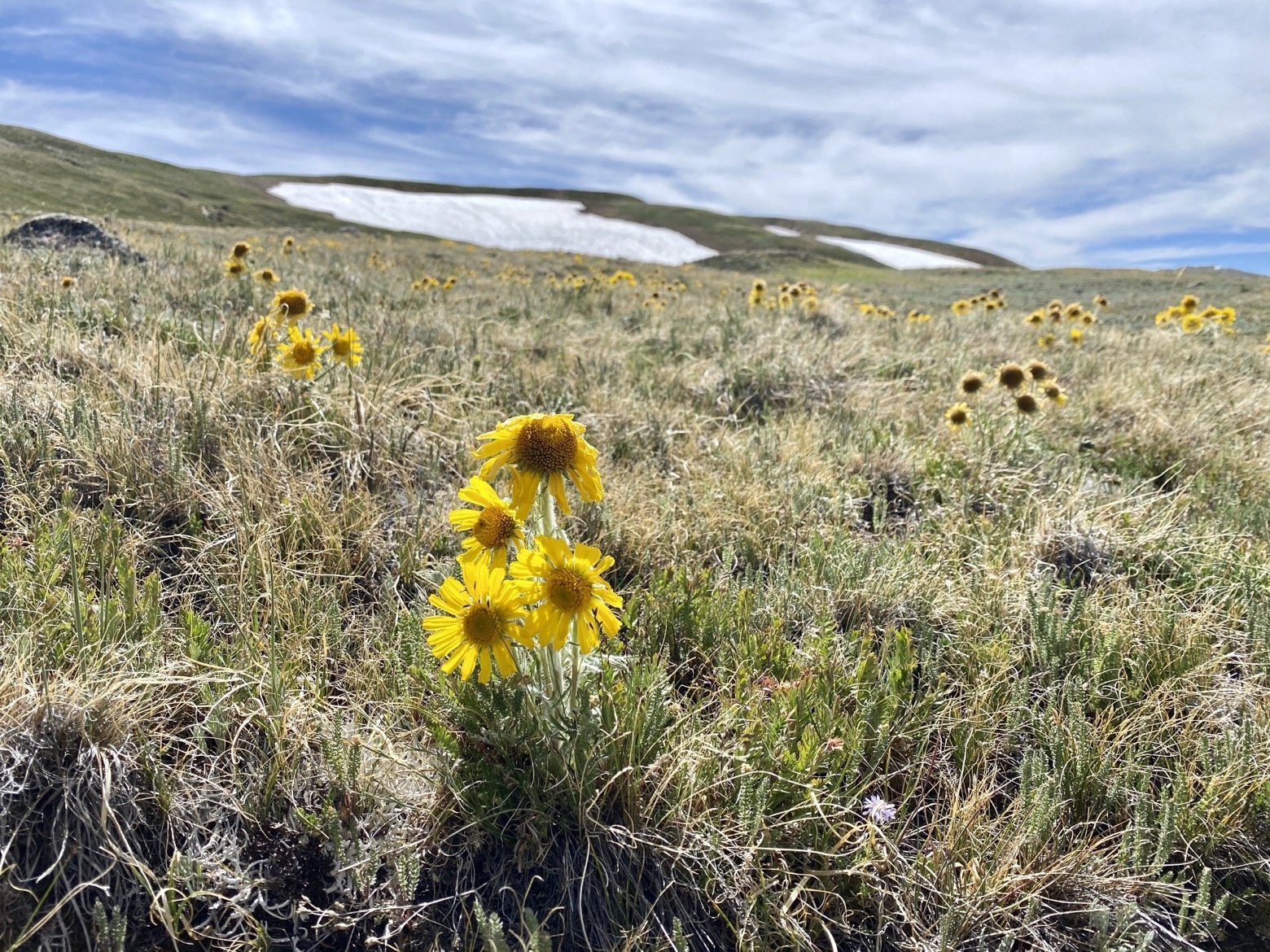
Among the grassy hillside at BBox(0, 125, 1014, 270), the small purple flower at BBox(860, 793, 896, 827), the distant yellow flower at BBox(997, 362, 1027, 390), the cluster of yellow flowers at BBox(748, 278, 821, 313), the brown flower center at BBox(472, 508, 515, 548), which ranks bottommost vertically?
the small purple flower at BBox(860, 793, 896, 827)

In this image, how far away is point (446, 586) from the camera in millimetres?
1612

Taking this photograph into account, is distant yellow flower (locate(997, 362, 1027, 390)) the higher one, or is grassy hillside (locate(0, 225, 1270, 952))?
distant yellow flower (locate(997, 362, 1027, 390))

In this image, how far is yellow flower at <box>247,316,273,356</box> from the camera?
3658 millimetres

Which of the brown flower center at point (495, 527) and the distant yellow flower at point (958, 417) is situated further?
the distant yellow flower at point (958, 417)

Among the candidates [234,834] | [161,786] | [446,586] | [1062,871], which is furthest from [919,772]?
[161,786]

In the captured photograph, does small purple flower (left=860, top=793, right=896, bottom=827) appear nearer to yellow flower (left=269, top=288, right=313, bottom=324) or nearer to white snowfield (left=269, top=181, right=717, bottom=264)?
yellow flower (left=269, top=288, right=313, bottom=324)

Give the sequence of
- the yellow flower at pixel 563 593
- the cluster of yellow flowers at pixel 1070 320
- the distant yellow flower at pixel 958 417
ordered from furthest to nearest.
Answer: the cluster of yellow flowers at pixel 1070 320 → the distant yellow flower at pixel 958 417 → the yellow flower at pixel 563 593

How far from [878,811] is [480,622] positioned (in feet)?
3.56

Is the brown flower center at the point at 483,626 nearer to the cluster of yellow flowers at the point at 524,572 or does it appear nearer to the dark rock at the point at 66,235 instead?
the cluster of yellow flowers at the point at 524,572

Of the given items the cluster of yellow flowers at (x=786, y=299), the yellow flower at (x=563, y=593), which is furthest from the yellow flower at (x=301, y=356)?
the cluster of yellow flowers at (x=786, y=299)

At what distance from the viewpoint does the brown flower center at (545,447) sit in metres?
1.67

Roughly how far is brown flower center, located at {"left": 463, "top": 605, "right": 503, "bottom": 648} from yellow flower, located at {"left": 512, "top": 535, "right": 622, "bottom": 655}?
0.31ft

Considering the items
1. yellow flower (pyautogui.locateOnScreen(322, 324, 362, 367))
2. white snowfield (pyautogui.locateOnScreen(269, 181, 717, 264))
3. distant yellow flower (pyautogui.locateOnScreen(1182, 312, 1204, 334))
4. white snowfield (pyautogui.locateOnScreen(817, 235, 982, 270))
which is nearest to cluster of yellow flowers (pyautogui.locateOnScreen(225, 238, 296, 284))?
yellow flower (pyautogui.locateOnScreen(322, 324, 362, 367))

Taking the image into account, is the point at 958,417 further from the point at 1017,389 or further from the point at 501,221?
the point at 501,221
